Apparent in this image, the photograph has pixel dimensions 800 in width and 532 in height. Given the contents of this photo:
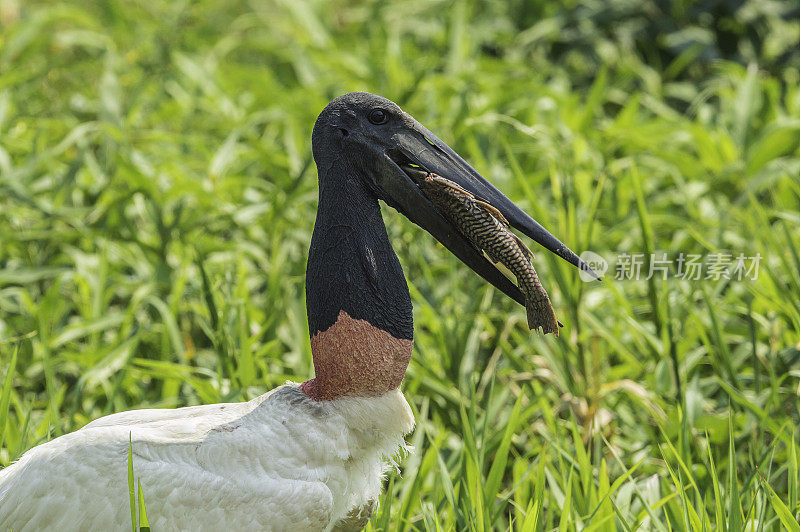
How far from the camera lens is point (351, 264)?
80.6 inches

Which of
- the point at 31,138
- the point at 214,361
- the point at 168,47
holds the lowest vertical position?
the point at 214,361

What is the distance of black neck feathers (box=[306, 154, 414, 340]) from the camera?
2023mm

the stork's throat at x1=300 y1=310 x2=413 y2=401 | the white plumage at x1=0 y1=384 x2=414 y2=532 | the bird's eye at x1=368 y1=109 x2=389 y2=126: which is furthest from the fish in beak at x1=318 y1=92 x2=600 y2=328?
the white plumage at x1=0 y1=384 x2=414 y2=532

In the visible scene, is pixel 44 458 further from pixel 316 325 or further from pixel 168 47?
pixel 168 47

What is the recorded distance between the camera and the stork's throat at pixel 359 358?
2.02m

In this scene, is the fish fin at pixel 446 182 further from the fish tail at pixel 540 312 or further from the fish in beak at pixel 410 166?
the fish tail at pixel 540 312

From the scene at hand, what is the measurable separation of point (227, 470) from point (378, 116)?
2.94 ft

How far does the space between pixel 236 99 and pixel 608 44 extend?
2.61m

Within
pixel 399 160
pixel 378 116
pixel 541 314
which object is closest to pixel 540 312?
pixel 541 314

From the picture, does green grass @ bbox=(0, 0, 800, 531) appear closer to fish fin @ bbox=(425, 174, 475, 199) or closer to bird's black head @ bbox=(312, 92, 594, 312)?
bird's black head @ bbox=(312, 92, 594, 312)

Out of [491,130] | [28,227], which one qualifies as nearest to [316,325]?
[28,227]

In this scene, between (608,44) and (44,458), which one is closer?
(44,458)

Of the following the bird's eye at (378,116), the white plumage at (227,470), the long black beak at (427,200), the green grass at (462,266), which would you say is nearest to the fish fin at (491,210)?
the long black beak at (427,200)

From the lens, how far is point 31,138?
4.84 metres
